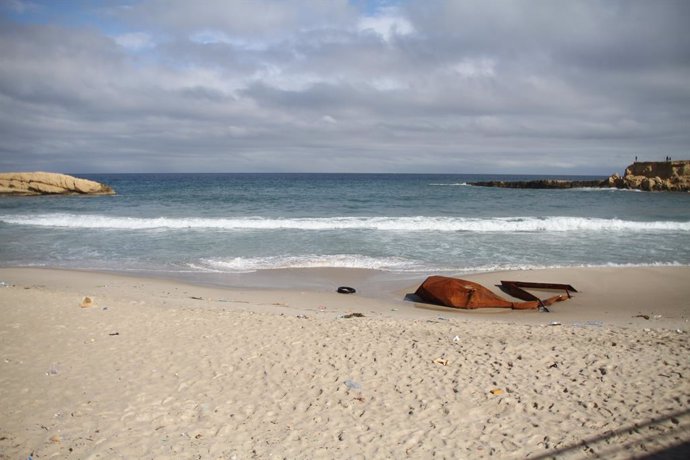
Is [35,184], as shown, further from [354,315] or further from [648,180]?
[648,180]

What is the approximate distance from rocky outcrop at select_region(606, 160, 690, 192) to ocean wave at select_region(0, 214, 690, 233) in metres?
36.7

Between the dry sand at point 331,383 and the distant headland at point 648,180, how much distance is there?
55.9 metres

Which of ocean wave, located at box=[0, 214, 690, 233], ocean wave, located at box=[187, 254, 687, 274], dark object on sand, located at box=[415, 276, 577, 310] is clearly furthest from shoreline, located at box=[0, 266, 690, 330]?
ocean wave, located at box=[0, 214, 690, 233]

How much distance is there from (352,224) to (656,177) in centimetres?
5129

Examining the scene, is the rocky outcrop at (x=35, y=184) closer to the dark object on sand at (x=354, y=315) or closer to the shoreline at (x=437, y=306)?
the shoreline at (x=437, y=306)

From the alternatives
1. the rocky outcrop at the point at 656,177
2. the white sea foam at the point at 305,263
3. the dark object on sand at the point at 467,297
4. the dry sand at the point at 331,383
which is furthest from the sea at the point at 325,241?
the rocky outcrop at the point at 656,177

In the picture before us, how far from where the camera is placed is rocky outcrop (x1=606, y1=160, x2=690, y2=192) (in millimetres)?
53259

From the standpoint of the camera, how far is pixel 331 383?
17.7ft

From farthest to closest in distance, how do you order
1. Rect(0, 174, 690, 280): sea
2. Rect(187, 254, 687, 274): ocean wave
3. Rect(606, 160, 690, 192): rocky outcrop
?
1. Rect(606, 160, 690, 192): rocky outcrop
2. Rect(0, 174, 690, 280): sea
3. Rect(187, 254, 687, 274): ocean wave

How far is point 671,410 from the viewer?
179 inches

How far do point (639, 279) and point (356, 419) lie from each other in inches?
408

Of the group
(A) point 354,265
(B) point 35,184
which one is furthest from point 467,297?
(B) point 35,184

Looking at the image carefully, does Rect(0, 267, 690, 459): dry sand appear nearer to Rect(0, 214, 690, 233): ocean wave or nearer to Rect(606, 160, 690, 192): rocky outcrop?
Rect(0, 214, 690, 233): ocean wave

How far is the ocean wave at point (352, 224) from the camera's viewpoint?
21.9 m
